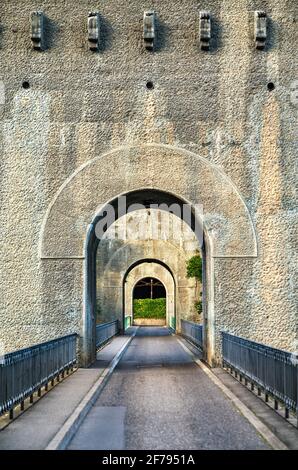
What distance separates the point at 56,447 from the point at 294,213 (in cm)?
1166

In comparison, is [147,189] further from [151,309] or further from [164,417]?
[151,309]

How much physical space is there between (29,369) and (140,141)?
Result: 8343 millimetres

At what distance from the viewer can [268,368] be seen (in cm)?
1265

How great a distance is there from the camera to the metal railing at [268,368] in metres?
10.9

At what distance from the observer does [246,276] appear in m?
19.0

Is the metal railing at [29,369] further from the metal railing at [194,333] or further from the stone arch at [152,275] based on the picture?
the stone arch at [152,275]

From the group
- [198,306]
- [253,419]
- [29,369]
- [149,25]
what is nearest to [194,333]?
[198,306]

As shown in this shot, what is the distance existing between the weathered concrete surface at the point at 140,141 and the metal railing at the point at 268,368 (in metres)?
2.89

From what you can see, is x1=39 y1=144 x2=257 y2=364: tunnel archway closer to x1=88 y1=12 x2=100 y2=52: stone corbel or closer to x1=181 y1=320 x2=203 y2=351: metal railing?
x1=88 y1=12 x2=100 y2=52: stone corbel

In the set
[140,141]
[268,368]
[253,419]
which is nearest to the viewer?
[253,419]
